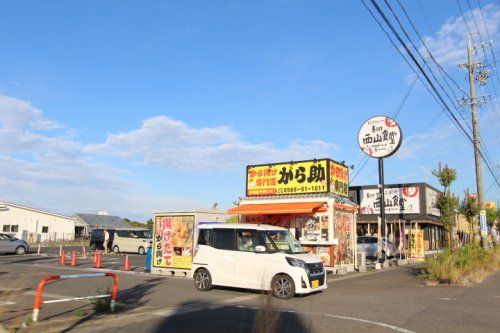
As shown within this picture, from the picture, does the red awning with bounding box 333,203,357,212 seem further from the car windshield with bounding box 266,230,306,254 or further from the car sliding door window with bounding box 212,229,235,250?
the car sliding door window with bounding box 212,229,235,250

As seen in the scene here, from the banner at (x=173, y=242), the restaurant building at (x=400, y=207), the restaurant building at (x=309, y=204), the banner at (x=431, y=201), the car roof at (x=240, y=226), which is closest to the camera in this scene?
the car roof at (x=240, y=226)

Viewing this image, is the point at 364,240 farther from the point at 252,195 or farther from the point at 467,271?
the point at 467,271

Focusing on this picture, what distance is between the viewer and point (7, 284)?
15.1 metres

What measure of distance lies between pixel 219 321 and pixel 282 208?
11.2 m

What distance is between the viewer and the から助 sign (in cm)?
2296

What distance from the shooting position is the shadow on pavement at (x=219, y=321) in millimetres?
8031

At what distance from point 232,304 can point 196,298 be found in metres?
1.45

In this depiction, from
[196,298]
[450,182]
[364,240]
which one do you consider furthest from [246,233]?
[450,182]

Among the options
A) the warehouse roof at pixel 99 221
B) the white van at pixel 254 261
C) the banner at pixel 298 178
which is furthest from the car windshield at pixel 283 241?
the warehouse roof at pixel 99 221

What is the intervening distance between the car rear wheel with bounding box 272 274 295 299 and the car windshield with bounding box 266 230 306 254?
0.85m

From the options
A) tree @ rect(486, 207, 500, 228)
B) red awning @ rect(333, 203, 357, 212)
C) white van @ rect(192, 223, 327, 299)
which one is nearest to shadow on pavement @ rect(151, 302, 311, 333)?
white van @ rect(192, 223, 327, 299)

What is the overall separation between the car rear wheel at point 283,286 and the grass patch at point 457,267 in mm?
6020

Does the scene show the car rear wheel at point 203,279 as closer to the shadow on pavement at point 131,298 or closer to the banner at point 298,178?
the shadow on pavement at point 131,298

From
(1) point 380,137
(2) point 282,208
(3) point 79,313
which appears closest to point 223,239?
(3) point 79,313
